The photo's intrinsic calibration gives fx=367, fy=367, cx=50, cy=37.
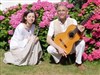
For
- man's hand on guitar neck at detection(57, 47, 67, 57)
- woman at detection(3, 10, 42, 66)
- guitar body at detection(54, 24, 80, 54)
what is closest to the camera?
man's hand on guitar neck at detection(57, 47, 67, 57)

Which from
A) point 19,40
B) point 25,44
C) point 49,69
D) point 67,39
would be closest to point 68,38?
point 67,39

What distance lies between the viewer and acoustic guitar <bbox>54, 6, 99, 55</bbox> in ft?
21.2

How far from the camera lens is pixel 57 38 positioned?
6574mm

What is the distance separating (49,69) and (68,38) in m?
0.67

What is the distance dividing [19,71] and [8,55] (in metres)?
0.52

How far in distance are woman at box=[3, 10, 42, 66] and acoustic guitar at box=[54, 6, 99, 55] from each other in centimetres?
47

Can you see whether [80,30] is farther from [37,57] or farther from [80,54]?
[37,57]

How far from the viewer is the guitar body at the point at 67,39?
6449 millimetres

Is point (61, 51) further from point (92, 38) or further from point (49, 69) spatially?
point (92, 38)

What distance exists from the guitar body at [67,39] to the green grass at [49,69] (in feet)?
1.24

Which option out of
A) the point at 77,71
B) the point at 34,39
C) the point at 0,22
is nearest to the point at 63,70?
the point at 77,71

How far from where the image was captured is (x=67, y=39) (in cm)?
648

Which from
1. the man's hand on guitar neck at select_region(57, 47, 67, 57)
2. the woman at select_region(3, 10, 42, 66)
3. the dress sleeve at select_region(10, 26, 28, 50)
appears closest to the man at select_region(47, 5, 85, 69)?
the man's hand on guitar neck at select_region(57, 47, 67, 57)

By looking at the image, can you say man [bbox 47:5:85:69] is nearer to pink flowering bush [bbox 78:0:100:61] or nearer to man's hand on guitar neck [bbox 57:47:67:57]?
man's hand on guitar neck [bbox 57:47:67:57]
